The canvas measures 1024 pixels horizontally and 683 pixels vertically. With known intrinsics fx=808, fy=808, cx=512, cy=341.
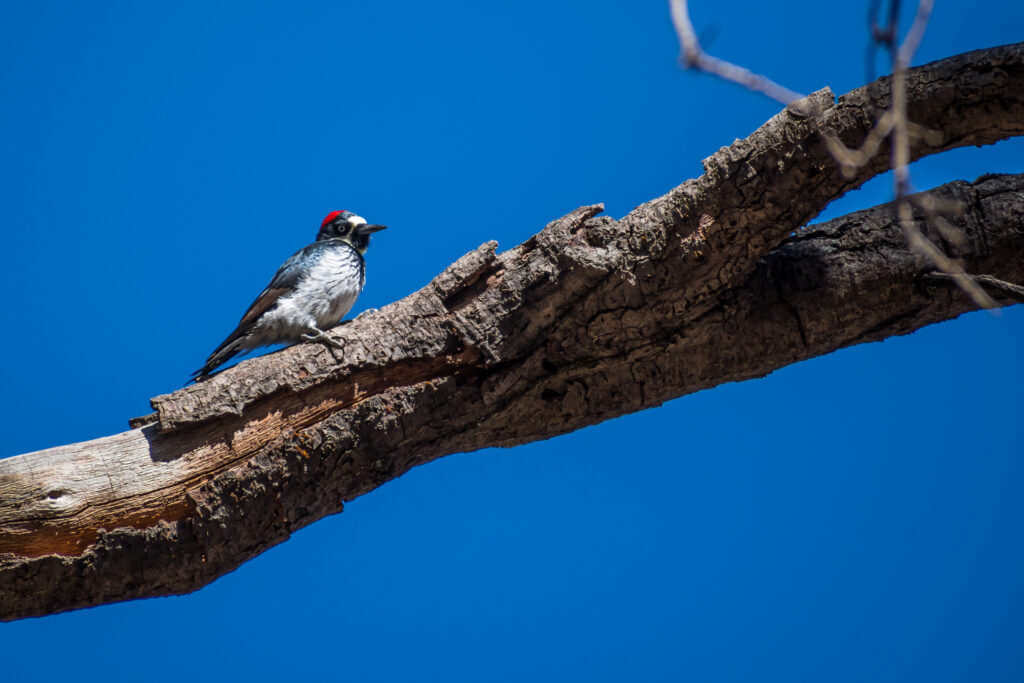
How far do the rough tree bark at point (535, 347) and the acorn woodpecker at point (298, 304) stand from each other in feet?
2.94

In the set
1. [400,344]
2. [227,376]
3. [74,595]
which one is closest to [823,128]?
[400,344]

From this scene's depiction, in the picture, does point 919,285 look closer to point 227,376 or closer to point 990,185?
point 990,185

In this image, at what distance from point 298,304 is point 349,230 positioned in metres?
1.33

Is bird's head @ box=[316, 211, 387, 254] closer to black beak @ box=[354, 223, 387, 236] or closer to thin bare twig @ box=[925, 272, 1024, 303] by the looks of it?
black beak @ box=[354, 223, 387, 236]

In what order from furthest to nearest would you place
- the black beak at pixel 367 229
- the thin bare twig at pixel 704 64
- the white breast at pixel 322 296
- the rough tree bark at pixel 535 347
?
the black beak at pixel 367 229
the white breast at pixel 322 296
the rough tree bark at pixel 535 347
the thin bare twig at pixel 704 64

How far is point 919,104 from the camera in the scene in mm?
2844

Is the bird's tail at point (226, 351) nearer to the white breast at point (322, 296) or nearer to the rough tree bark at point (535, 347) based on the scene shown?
the white breast at point (322, 296)

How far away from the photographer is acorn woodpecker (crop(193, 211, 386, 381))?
4.05m

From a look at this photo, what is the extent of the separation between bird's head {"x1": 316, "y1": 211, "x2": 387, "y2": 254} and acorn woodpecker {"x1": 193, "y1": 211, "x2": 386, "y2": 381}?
2.24ft

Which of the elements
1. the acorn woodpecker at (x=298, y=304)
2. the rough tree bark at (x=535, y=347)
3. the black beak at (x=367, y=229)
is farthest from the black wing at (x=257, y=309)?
the rough tree bark at (x=535, y=347)

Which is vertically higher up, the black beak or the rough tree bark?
the black beak

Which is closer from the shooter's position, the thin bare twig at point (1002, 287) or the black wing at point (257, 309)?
the thin bare twig at point (1002, 287)

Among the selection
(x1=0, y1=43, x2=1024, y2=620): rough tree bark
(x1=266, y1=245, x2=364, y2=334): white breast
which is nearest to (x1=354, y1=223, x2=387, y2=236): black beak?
(x1=266, y1=245, x2=364, y2=334): white breast

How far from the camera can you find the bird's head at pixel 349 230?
519 centimetres
